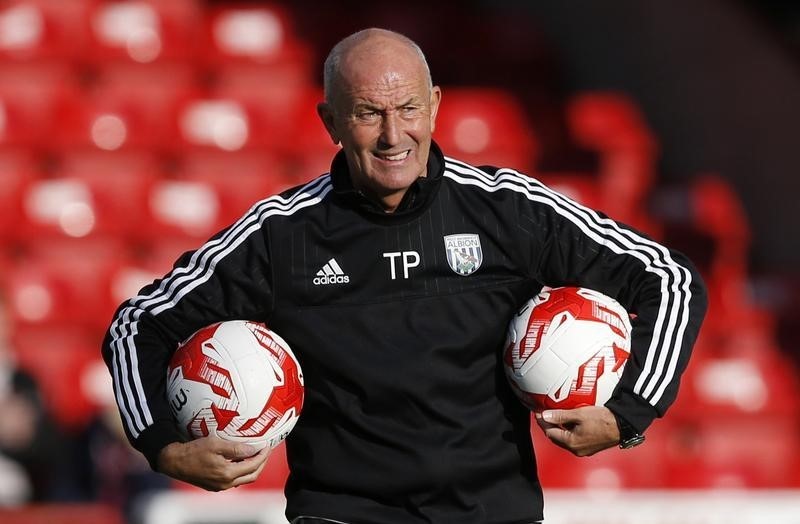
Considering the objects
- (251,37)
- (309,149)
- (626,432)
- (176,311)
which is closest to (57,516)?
(176,311)

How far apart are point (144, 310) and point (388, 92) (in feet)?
2.72

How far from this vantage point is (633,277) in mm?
3604

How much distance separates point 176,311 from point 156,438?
329mm

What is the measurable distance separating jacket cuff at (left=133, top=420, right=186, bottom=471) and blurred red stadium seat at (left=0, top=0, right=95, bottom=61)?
240 inches

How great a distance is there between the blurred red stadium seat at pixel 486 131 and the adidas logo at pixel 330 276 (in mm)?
5297

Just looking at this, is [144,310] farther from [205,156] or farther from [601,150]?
[601,150]

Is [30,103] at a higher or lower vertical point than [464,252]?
higher

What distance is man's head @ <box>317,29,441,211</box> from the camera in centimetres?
345

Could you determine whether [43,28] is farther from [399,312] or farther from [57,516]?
[399,312]

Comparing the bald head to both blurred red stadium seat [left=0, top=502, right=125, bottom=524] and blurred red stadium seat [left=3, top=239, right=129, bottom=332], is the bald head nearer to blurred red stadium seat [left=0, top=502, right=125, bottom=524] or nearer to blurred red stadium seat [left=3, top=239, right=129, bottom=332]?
blurred red stadium seat [left=0, top=502, right=125, bottom=524]

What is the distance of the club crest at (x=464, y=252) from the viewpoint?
3.54 metres

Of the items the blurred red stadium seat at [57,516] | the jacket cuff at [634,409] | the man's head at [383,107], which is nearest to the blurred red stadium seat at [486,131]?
the blurred red stadium seat at [57,516]

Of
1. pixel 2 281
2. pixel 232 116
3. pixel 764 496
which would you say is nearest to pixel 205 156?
pixel 232 116

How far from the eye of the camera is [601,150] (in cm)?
917
